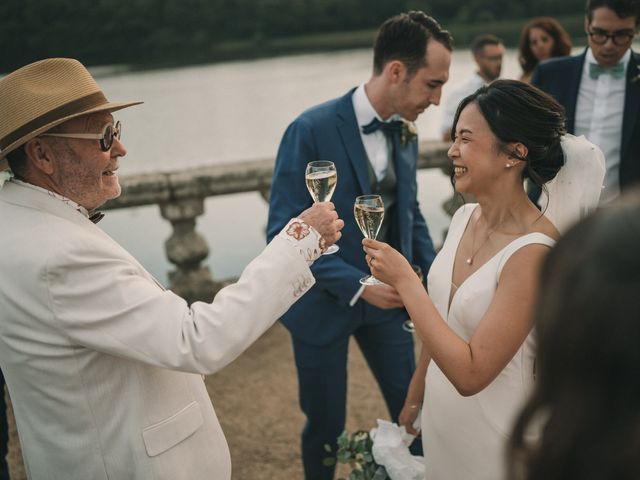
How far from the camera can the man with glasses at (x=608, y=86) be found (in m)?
4.23

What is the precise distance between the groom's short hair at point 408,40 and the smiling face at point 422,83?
0.03m

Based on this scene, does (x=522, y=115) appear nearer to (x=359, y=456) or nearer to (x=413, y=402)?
(x=413, y=402)

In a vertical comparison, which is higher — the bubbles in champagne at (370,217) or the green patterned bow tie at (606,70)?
the green patterned bow tie at (606,70)

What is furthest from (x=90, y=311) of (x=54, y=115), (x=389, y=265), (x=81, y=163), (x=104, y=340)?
(x=389, y=265)

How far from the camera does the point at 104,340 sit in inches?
73.9

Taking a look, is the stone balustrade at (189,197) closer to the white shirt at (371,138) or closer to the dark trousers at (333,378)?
the white shirt at (371,138)

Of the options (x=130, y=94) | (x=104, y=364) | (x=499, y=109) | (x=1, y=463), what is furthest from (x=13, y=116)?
(x=130, y=94)

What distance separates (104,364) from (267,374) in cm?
283

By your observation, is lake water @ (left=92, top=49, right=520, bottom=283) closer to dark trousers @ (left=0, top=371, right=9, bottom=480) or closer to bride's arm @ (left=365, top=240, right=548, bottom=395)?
dark trousers @ (left=0, top=371, right=9, bottom=480)

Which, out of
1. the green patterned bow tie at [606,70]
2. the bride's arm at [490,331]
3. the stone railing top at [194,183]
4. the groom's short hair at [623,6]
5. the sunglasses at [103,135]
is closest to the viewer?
the sunglasses at [103,135]

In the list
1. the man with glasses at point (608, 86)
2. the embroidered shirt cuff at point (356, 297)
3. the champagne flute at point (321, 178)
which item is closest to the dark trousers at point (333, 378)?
the embroidered shirt cuff at point (356, 297)

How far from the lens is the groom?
3.19 metres

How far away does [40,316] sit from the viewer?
1.88m

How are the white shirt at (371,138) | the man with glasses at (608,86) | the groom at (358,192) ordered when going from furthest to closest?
the man with glasses at (608,86) → the white shirt at (371,138) → the groom at (358,192)
